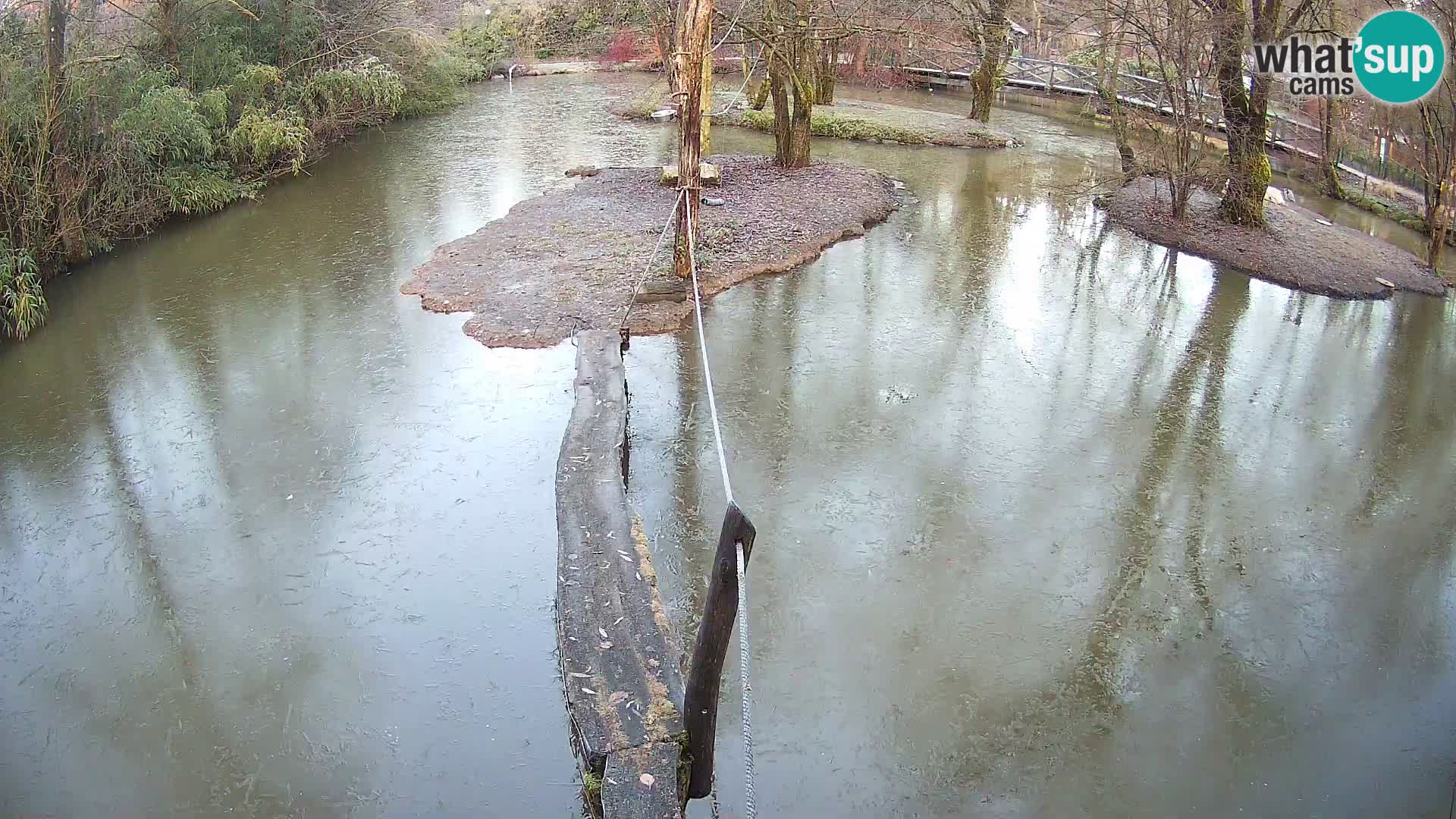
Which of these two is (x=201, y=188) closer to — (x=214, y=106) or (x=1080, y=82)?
(x=214, y=106)

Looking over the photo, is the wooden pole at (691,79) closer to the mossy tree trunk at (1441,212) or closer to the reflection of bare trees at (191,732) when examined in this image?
the reflection of bare trees at (191,732)

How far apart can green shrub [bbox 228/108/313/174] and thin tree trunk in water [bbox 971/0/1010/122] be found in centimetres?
1059

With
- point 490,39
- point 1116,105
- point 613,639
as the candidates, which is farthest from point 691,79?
point 490,39

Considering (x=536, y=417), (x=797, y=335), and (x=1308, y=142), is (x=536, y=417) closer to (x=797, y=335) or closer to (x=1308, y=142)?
(x=797, y=335)

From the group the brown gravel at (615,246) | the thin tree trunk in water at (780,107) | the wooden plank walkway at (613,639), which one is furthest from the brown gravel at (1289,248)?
the wooden plank walkway at (613,639)

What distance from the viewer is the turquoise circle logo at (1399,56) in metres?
9.78

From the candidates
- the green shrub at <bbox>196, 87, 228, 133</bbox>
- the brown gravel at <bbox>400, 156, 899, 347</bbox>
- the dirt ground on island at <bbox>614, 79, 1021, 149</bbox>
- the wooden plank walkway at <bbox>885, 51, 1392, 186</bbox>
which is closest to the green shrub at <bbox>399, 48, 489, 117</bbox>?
the dirt ground on island at <bbox>614, 79, 1021, 149</bbox>

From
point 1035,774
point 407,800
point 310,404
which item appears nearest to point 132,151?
point 310,404

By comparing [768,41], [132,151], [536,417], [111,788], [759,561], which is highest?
[768,41]

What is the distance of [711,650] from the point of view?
321cm

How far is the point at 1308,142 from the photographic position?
1517cm

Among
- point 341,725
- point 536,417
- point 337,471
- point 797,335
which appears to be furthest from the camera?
point 797,335

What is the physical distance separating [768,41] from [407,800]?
28.8 ft

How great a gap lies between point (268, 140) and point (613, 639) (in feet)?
38.3
